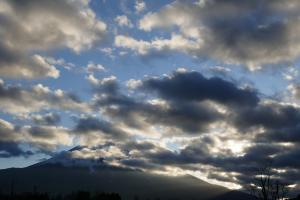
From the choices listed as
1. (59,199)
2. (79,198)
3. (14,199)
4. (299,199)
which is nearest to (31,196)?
(14,199)

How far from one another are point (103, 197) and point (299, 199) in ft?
163

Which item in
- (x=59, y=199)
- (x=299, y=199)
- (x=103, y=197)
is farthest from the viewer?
(x=59, y=199)

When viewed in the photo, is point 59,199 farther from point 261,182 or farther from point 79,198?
point 261,182

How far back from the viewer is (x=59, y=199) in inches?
6511

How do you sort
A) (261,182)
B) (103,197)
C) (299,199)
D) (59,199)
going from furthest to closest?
(59,199)
(103,197)
(299,199)
(261,182)

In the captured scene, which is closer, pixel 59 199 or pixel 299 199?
pixel 299 199

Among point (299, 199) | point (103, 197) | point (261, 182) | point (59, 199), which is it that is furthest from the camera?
point (59, 199)

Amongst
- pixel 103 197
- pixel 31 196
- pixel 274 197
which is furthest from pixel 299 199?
pixel 31 196

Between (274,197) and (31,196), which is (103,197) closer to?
(31,196)

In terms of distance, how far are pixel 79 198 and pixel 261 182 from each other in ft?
204

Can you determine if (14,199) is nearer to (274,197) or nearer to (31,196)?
(31,196)

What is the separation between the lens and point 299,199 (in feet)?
409

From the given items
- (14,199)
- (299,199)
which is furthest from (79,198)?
(299,199)

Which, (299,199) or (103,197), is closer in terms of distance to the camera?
(299,199)
